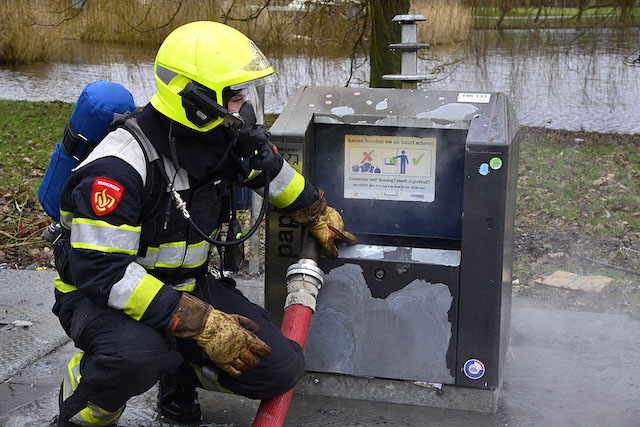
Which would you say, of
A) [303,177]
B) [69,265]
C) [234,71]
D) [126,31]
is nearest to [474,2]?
[126,31]

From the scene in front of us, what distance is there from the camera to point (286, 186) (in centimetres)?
270

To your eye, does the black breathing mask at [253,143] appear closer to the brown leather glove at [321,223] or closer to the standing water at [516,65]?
the brown leather glove at [321,223]

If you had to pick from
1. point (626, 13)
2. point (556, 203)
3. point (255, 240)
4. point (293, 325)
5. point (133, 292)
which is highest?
point (626, 13)

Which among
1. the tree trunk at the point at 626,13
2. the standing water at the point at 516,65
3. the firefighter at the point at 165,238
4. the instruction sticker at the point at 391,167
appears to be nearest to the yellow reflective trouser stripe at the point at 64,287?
the firefighter at the point at 165,238

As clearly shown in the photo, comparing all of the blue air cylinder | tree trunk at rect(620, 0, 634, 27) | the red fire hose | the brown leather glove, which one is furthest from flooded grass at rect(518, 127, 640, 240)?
the blue air cylinder

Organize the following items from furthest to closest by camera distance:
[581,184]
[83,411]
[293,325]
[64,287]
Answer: [581,184], [293,325], [64,287], [83,411]

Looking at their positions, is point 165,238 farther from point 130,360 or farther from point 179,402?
point 179,402

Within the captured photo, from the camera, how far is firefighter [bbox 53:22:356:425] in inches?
87.9

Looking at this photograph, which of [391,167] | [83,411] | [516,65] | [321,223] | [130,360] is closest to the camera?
[130,360]

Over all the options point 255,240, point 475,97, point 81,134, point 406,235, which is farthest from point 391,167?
point 255,240

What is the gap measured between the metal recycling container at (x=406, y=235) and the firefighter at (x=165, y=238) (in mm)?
324

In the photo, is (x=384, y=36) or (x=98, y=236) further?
(x=384, y=36)

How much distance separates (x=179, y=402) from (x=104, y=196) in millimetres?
1006

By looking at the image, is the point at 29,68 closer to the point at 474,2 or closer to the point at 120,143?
the point at 474,2
